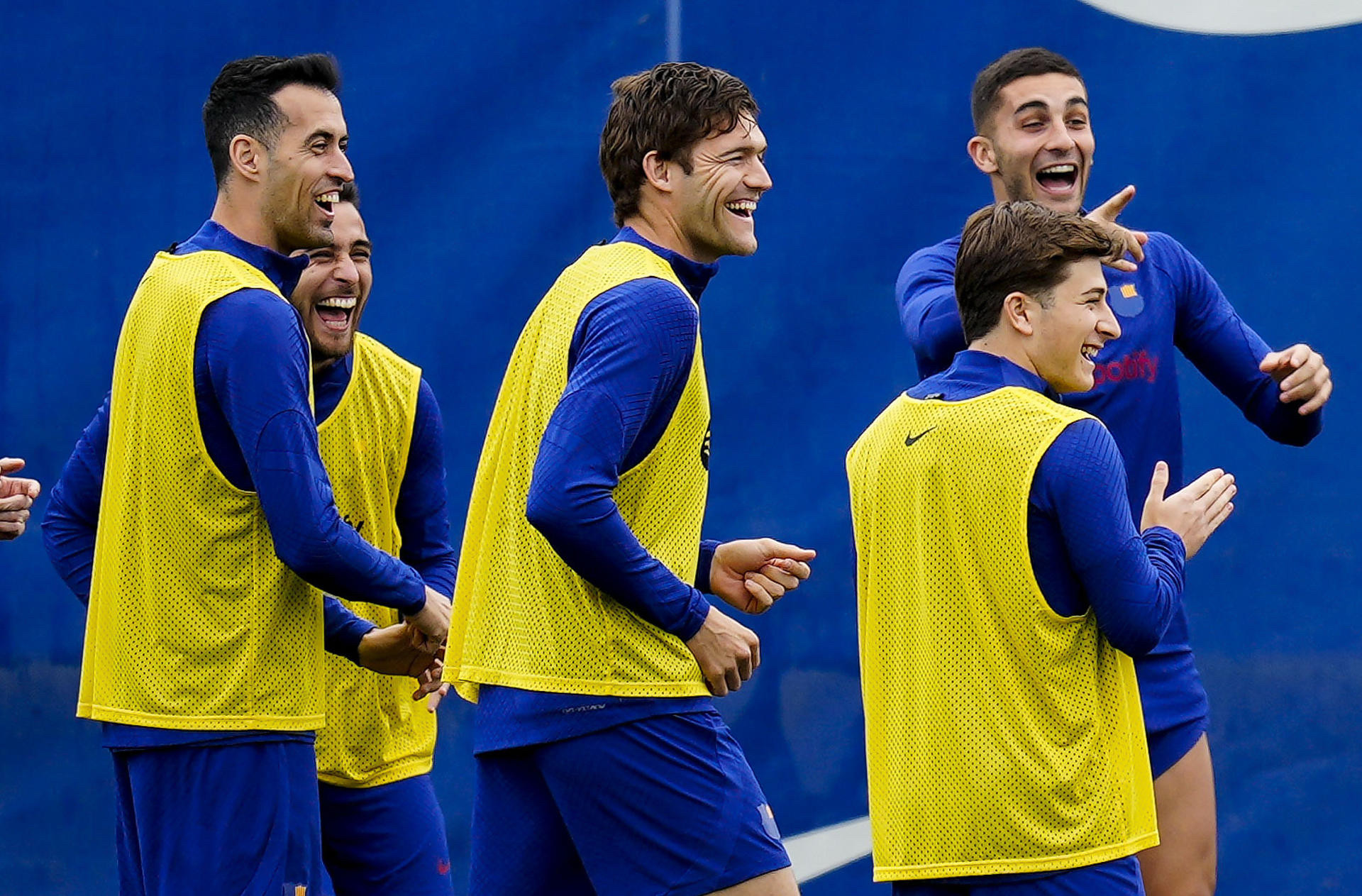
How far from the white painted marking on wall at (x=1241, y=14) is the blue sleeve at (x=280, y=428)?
2357mm

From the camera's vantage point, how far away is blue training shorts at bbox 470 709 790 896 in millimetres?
2496

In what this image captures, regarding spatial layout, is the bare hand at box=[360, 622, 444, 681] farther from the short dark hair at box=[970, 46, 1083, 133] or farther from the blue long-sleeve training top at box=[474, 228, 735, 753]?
the short dark hair at box=[970, 46, 1083, 133]

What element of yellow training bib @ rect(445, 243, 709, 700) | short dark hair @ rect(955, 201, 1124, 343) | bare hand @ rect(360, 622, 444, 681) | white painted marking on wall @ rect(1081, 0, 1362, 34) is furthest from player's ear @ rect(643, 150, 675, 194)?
white painted marking on wall @ rect(1081, 0, 1362, 34)

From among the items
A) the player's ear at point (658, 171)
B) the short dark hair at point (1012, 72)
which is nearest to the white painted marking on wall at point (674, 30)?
the short dark hair at point (1012, 72)

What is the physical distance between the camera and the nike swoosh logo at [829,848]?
13.5 feet

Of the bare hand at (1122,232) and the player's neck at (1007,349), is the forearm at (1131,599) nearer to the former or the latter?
the player's neck at (1007,349)

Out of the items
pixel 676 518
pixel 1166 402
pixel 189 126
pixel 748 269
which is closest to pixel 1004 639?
pixel 676 518

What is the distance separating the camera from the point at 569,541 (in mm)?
2369

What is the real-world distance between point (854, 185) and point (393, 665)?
1.73m

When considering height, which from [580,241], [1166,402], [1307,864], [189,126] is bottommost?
[1307,864]

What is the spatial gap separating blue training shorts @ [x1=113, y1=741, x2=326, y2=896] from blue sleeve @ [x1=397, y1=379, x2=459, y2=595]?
0.80 metres

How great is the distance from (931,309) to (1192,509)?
0.73 metres

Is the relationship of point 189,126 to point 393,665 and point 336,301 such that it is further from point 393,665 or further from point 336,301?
point 393,665

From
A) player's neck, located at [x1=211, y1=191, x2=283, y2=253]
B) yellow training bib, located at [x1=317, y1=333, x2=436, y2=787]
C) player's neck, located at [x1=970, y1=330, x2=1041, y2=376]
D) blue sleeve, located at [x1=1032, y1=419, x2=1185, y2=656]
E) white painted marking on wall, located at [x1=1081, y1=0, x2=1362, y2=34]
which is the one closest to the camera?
blue sleeve, located at [x1=1032, y1=419, x2=1185, y2=656]
